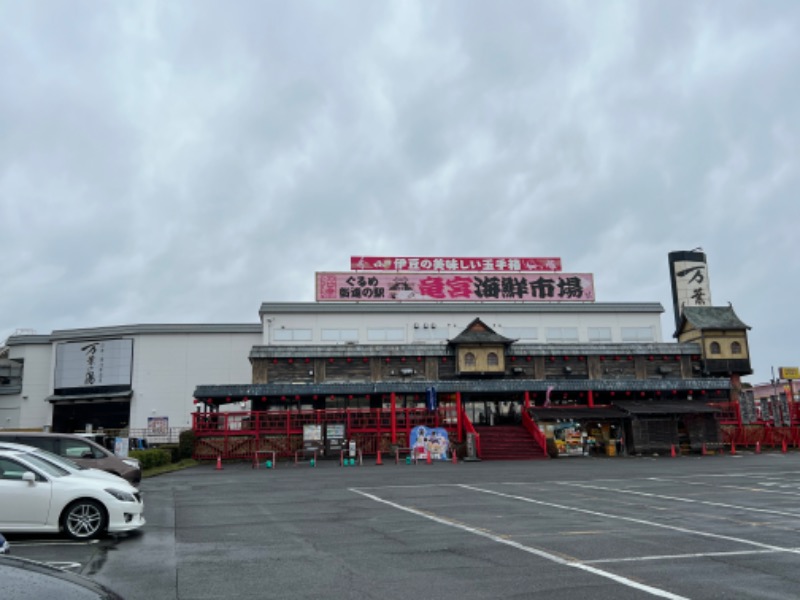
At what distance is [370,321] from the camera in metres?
49.8

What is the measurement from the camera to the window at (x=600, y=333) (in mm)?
51547

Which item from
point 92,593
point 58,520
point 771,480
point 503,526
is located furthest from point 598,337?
point 92,593

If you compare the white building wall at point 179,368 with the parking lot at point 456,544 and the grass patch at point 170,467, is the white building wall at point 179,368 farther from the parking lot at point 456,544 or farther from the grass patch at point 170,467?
the parking lot at point 456,544

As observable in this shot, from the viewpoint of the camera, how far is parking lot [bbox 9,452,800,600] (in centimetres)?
738

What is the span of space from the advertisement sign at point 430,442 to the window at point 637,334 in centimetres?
2352

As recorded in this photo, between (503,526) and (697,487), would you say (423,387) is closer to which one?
(697,487)

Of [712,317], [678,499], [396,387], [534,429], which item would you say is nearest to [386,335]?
[396,387]

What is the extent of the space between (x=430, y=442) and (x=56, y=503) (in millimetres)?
25208

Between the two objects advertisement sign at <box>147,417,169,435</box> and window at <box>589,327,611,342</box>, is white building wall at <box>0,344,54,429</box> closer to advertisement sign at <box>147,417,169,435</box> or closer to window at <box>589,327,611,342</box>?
advertisement sign at <box>147,417,169,435</box>

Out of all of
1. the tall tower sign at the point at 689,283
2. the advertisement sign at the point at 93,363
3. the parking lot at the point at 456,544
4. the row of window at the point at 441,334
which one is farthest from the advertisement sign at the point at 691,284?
the advertisement sign at the point at 93,363

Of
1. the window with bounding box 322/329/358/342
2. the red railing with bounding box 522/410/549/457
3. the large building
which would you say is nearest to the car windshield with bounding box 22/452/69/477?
the large building

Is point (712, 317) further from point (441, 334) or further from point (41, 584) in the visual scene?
point (41, 584)

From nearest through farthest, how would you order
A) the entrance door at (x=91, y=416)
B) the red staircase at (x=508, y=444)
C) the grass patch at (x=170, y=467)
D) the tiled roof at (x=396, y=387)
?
1. the grass patch at (x=170, y=467)
2. the red staircase at (x=508, y=444)
3. the tiled roof at (x=396, y=387)
4. the entrance door at (x=91, y=416)

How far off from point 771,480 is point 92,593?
2141 centimetres
